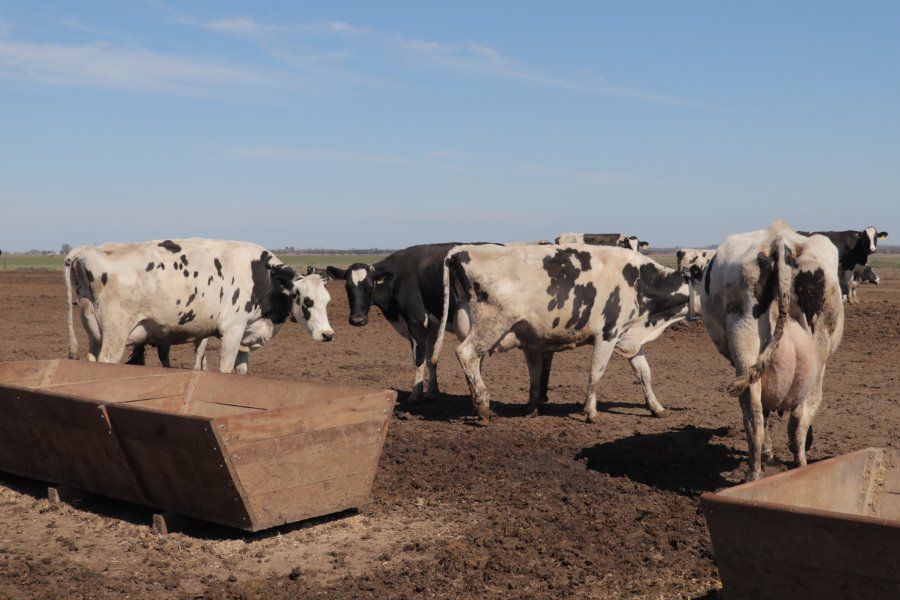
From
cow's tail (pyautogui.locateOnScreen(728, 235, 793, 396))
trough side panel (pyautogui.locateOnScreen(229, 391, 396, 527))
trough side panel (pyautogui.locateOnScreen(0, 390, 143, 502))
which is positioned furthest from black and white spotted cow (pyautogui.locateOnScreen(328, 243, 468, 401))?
cow's tail (pyautogui.locateOnScreen(728, 235, 793, 396))

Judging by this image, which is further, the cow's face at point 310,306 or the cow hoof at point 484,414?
the cow's face at point 310,306

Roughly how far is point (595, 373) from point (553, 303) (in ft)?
3.43

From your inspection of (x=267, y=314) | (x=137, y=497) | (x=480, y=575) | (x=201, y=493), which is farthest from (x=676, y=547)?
(x=267, y=314)

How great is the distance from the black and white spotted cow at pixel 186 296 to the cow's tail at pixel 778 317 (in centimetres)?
683

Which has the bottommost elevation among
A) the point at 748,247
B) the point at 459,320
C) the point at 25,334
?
the point at 25,334

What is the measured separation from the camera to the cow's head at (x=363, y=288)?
529 inches

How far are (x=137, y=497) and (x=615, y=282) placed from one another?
21.7 ft

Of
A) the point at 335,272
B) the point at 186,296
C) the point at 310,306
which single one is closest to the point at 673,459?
the point at 310,306

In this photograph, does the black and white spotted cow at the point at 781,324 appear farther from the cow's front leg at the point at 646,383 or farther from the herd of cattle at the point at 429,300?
the cow's front leg at the point at 646,383

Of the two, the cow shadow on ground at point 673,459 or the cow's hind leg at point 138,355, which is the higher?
the cow's hind leg at point 138,355

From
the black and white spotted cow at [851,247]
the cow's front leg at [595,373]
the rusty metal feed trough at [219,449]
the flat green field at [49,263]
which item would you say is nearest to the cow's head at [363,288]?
the cow's front leg at [595,373]

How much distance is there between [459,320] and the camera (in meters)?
11.6

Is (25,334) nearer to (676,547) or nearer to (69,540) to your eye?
(69,540)

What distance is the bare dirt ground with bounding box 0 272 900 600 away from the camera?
231 inches
